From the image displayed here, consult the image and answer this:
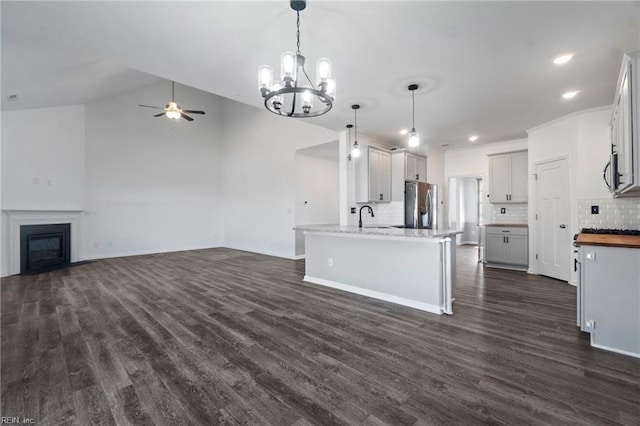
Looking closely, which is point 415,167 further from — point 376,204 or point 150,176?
point 150,176

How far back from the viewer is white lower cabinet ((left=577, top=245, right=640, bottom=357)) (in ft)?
7.27

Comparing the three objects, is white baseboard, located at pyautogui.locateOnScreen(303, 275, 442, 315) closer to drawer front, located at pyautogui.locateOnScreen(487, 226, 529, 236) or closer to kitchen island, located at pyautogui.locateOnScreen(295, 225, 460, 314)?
kitchen island, located at pyautogui.locateOnScreen(295, 225, 460, 314)

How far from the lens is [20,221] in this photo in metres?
5.39

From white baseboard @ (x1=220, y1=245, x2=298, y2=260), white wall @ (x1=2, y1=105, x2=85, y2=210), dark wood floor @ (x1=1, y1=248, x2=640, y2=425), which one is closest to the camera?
dark wood floor @ (x1=1, y1=248, x2=640, y2=425)

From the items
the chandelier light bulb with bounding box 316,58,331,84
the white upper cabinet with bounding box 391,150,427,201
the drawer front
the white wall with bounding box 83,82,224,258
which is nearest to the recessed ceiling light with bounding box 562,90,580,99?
the drawer front

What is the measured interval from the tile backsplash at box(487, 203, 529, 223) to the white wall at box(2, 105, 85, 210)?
32.0 feet

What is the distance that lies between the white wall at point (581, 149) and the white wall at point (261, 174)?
396cm

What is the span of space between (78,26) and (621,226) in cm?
664

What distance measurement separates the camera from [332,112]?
4281mm

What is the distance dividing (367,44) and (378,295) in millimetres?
2987

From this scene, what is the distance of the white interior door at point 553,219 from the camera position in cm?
441

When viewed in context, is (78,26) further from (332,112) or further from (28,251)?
(28,251)

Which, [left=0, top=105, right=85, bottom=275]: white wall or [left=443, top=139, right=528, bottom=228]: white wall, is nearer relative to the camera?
[left=0, top=105, right=85, bottom=275]: white wall

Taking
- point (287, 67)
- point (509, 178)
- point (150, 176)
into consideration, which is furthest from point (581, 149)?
point (150, 176)
